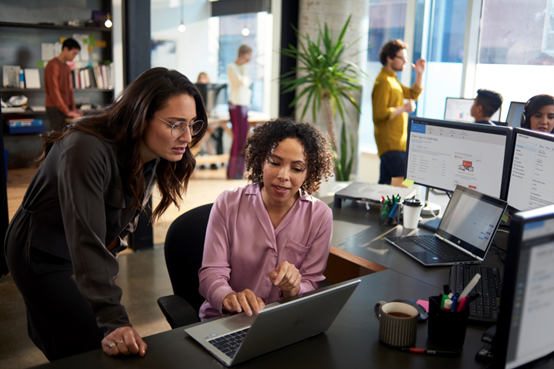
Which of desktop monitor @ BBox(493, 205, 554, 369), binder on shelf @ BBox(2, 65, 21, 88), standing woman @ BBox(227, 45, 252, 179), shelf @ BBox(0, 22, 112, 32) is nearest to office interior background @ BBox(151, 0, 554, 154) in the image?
standing woman @ BBox(227, 45, 252, 179)

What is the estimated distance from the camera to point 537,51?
4801 millimetres

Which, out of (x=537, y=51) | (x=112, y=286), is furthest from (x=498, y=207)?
(x=537, y=51)

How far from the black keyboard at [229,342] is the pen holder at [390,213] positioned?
1.25m

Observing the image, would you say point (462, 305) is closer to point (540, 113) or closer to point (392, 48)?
point (540, 113)

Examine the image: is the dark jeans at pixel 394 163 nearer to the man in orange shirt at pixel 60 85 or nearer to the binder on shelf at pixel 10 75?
the man in orange shirt at pixel 60 85

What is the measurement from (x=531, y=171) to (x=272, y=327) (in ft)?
4.60

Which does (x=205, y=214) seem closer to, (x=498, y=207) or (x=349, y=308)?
(x=349, y=308)

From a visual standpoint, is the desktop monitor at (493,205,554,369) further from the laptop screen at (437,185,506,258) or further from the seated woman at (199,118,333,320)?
the laptop screen at (437,185,506,258)

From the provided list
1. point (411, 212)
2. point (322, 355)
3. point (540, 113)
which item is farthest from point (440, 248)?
point (540, 113)

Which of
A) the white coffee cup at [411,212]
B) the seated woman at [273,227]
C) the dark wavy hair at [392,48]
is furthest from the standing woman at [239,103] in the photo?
the seated woman at [273,227]

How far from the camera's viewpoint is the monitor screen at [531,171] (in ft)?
6.06

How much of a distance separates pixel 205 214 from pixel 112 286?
0.59 meters

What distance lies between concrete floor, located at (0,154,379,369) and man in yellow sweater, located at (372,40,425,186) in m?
1.31

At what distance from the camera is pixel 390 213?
7.61 feet
